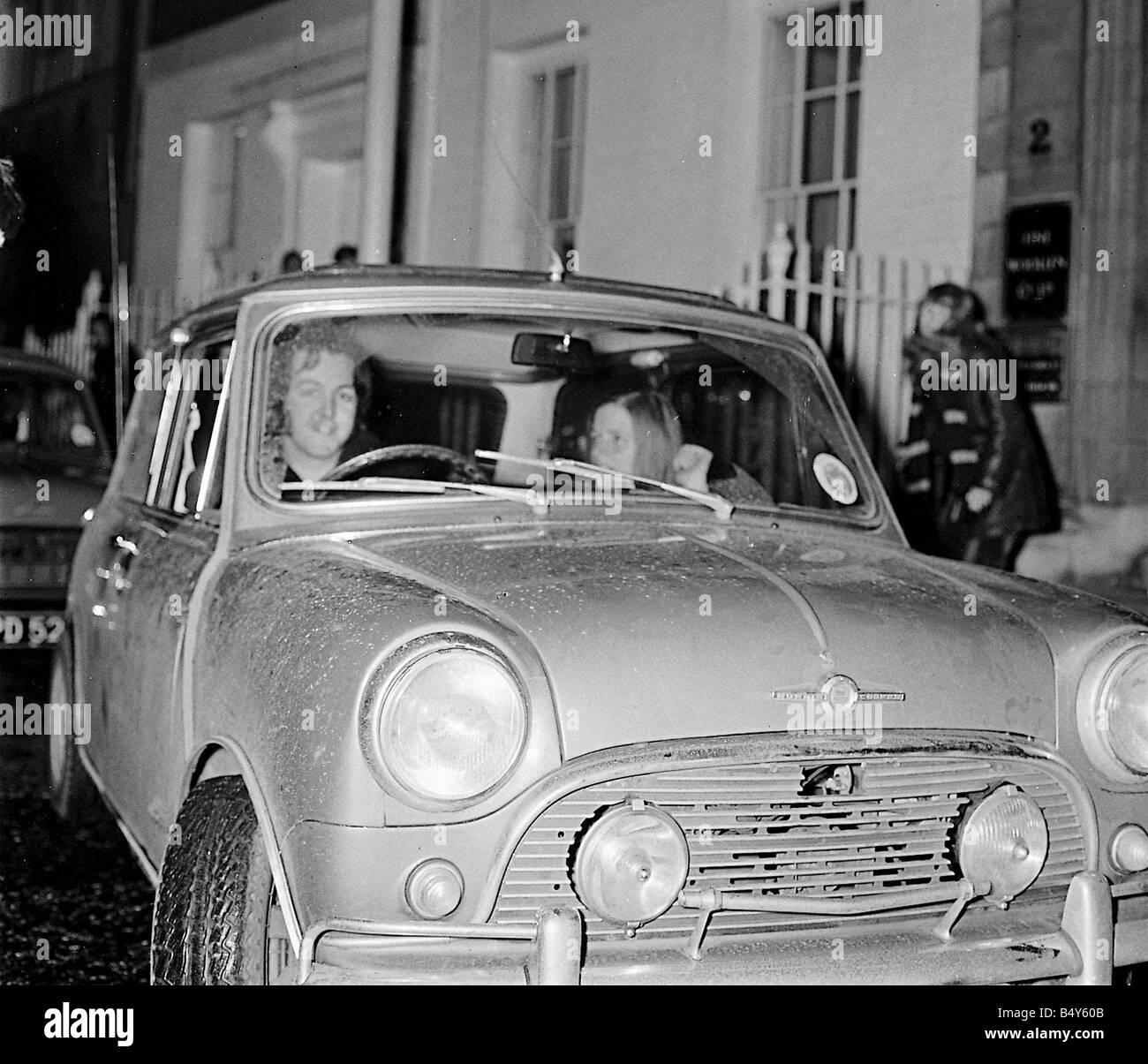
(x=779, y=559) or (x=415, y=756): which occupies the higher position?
(x=779, y=559)

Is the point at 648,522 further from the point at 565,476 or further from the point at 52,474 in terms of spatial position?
the point at 52,474

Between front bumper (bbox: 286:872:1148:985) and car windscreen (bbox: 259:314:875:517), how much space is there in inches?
43.2

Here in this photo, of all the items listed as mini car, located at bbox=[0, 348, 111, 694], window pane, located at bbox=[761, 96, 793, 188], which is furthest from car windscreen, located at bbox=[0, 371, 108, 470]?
window pane, located at bbox=[761, 96, 793, 188]

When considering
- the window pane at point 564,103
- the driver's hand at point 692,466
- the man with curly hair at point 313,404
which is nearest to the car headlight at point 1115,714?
the driver's hand at point 692,466

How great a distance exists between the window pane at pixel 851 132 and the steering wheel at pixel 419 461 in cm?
602

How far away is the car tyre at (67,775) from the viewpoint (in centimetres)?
452

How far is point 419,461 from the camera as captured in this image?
128 inches

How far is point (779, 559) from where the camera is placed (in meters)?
2.91

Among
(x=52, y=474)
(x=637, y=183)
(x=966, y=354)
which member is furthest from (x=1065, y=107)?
(x=52, y=474)

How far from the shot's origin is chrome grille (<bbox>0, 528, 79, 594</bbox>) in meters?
7.08

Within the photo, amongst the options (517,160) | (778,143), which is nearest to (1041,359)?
(778,143)

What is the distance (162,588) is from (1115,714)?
76.5 inches

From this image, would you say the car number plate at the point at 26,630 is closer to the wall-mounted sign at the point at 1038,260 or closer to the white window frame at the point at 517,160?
the white window frame at the point at 517,160
